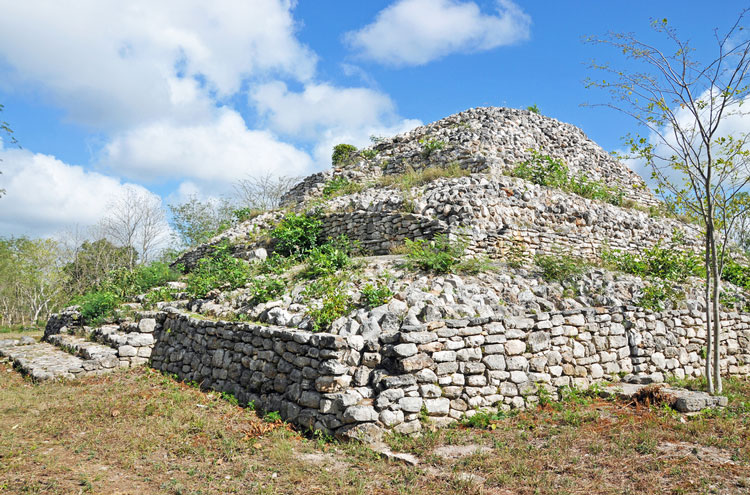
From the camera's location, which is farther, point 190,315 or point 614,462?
point 190,315

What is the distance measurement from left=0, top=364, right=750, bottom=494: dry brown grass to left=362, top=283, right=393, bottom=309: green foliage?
212 cm

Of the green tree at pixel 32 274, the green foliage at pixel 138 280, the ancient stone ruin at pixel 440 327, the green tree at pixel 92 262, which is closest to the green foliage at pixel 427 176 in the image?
the ancient stone ruin at pixel 440 327

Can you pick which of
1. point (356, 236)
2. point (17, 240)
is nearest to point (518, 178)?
point (356, 236)

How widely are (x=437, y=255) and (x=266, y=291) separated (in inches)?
131

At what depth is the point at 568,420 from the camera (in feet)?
20.0

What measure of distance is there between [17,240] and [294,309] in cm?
3453

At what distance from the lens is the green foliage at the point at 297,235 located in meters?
12.9

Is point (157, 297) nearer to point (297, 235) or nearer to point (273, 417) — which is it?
point (297, 235)

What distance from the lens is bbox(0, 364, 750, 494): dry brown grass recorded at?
4512 mm

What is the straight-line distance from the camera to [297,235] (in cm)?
1292

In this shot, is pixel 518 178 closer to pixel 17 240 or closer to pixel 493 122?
pixel 493 122

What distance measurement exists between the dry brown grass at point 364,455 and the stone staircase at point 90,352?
107 inches

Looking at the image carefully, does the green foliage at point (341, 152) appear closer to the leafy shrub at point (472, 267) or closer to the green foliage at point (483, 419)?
the leafy shrub at point (472, 267)

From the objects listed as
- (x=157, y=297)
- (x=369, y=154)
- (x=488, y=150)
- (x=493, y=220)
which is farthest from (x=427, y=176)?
(x=157, y=297)
